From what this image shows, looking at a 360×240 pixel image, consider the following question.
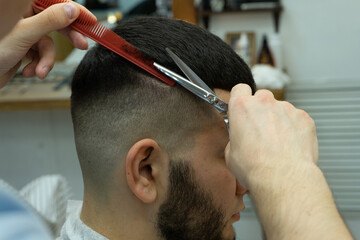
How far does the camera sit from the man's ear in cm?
123

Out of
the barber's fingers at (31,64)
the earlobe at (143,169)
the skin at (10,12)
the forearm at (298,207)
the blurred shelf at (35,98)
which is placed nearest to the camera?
the skin at (10,12)

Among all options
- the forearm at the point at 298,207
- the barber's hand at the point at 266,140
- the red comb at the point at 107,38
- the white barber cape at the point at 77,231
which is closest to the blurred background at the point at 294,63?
the white barber cape at the point at 77,231

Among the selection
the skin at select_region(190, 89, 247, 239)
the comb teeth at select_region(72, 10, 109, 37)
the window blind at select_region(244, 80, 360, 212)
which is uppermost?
the comb teeth at select_region(72, 10, 109, 37)

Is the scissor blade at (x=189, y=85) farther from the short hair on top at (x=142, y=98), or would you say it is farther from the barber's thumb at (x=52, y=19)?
the barber's thumb at (x=52, y=19)

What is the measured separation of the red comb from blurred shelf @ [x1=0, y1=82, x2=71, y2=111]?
1.68 m

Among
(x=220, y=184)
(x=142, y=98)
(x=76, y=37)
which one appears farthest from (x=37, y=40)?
(x=220, y=184)

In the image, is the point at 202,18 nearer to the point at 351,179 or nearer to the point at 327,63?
the point at 327,63

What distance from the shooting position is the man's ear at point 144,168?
123 cm

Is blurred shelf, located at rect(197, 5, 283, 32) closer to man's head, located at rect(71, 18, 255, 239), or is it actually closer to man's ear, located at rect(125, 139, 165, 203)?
man's head, located at rect(71, 18, 255, 239)

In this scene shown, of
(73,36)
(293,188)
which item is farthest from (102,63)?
(293,188)

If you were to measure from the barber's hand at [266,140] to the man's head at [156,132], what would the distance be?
20cm

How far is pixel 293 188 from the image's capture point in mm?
985

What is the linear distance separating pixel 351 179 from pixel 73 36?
2637 mm

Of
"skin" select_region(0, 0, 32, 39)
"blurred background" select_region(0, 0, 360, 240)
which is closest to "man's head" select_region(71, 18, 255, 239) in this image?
"skin" select_region(0, 0, 32, 39)
